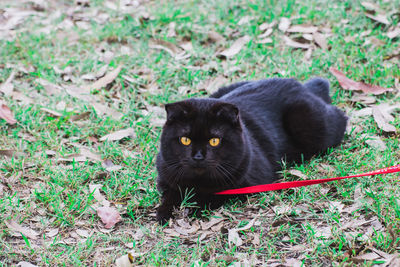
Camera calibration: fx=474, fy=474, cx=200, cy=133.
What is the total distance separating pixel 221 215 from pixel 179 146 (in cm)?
60

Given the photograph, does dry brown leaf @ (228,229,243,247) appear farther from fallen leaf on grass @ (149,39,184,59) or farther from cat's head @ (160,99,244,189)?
fallen leaf on grass @ (149,39,184,59)

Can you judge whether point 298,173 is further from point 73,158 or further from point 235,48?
point 235,48

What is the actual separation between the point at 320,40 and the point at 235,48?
1.00 metres

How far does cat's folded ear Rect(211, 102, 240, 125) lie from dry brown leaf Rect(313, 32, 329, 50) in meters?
2.66

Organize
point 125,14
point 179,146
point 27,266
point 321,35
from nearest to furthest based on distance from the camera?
point 27,266 < point 179,146 < point 321,35 < point 125,14

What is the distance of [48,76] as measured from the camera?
5305 mm

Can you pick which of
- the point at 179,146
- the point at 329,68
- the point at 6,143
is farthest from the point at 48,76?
the point at 329,68

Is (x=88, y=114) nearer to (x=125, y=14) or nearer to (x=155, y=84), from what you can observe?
(x=155, y=84)

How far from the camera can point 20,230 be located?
325 centimetres

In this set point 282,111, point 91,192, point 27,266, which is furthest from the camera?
point 282,111

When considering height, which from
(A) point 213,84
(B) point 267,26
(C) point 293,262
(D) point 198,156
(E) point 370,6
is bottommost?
(A) point 213,84

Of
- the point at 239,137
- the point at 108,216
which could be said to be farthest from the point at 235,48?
the point at 108,216

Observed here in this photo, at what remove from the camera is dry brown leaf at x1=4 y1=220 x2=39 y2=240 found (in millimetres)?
3228

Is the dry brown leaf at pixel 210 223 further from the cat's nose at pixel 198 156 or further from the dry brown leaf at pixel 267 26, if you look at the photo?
the dry brown leaf at pixel 267 26
